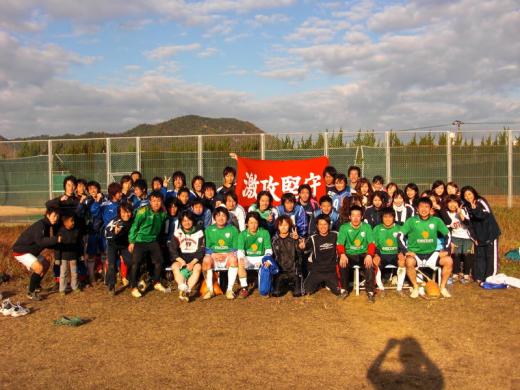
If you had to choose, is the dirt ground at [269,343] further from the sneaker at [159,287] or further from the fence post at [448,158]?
the fence post at [448,158]

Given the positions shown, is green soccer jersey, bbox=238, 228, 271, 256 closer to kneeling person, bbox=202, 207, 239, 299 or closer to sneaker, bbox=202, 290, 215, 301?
kneeling person, bbox=202, 207, 239, 299

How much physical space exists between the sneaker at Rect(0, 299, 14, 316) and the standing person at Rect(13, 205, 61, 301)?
2.15 ft

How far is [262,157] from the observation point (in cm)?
1398

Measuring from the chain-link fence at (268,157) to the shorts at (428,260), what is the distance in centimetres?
621

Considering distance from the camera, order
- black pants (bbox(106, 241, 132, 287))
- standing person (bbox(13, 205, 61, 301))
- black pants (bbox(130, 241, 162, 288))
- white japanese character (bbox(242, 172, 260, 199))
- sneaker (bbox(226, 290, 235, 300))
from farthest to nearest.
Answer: white japanese character (bbox(242, 172, 260, 199)) → black pants (bbox(106, 241, 132, 287)) → black pants (bbox(130, 241, 162, 288)) → standing person (bbox(13, 205, 61, 301)) → sneaker (bbox(226, 290, 235, 300))

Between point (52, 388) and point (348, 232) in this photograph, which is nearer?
point (52, 388)

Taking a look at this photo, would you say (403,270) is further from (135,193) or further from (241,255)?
(135,193)

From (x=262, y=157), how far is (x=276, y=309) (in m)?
→ 7.34

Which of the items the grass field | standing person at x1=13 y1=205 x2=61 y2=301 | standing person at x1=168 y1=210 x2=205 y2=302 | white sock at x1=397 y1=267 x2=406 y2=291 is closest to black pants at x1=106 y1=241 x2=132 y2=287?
the grass field

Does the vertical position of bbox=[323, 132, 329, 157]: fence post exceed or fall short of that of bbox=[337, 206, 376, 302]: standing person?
it exceeds it

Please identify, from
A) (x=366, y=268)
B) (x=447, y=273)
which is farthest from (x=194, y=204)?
(x=447, y=273)

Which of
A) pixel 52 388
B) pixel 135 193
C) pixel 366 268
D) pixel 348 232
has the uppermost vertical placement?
pixel 135 193

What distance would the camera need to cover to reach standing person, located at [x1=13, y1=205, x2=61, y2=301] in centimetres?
784

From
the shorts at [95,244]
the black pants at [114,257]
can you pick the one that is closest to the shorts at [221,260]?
the black pants at [114,257]
